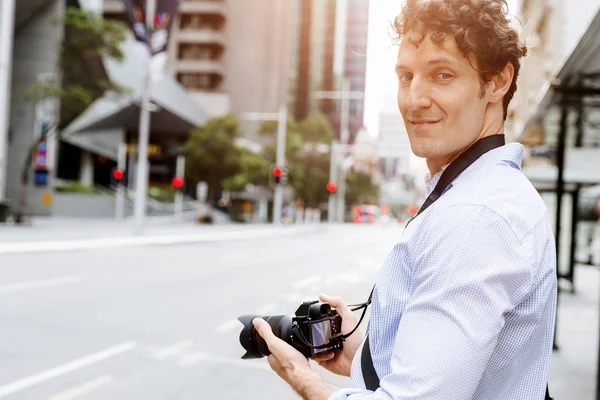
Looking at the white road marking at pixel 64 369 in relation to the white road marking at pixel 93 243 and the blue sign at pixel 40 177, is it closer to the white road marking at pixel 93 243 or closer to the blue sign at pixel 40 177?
the white road marking at pixel 93 243

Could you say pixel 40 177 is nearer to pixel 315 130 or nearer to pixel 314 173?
pixel 314 173

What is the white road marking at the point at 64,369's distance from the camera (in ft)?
19.4

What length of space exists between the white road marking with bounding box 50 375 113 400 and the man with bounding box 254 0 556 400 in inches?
175

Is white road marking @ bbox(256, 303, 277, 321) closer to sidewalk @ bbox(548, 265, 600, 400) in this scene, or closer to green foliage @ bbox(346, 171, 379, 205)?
sidewalk @ bbox(548, 265, 600, 400)

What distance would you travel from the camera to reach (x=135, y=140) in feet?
225

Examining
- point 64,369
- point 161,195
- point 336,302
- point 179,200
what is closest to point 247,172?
point 179,200

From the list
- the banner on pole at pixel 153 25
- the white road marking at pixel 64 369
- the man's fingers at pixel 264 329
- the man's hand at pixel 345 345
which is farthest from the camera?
the banner on pole at pixel 153 25

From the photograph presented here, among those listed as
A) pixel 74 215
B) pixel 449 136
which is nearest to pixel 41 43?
pixel 74 215

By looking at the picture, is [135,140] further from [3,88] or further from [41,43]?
[3,88]

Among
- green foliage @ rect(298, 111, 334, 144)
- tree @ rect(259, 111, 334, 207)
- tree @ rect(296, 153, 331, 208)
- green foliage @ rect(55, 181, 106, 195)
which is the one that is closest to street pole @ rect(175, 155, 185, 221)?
tree @ rect(259, 111, 334, 207)

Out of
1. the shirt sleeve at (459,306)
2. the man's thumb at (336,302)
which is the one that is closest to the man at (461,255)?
the shirt sleeve at (459,306)

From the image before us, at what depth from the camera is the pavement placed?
620 centimetres

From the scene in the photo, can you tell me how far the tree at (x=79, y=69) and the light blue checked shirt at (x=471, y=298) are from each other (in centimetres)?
2874

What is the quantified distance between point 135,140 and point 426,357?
69126 mm
